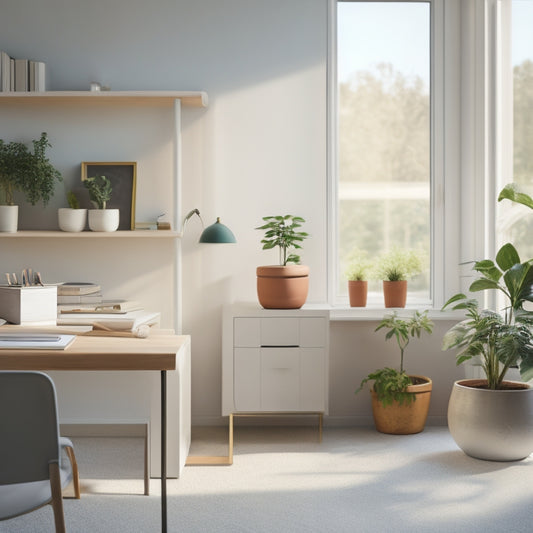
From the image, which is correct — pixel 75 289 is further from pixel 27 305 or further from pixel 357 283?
pixel 357 283

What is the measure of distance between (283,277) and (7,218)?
5.17 ft

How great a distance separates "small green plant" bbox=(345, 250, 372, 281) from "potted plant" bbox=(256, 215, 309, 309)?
1.32ft

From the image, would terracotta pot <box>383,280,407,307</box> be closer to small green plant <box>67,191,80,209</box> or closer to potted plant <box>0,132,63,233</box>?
small green plant <box>67,191,80,209</box>

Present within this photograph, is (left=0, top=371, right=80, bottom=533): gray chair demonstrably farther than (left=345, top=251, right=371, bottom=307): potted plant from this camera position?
No

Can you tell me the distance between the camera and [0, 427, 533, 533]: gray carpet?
106 inches

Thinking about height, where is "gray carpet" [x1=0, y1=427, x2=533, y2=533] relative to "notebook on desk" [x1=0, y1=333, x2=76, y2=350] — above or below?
below

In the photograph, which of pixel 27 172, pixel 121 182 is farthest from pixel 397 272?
pixel 27 172

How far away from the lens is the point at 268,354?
12.3 feet

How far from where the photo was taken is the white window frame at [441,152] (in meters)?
4.16

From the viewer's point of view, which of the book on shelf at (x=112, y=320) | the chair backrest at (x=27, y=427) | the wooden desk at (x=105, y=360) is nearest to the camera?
the chair backrest at (x=27, y=427)

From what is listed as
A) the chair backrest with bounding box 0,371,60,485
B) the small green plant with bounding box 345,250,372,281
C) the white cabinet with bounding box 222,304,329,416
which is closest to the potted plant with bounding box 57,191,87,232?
the white cabinet with bounding box 222,304,329,416

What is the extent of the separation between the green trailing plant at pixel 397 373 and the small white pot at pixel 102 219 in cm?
163

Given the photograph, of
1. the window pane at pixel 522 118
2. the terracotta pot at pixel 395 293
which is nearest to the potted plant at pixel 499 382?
the window pane at pixel 522 118

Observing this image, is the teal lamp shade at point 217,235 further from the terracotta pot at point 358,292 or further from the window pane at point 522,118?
the window pane at point 522,118
